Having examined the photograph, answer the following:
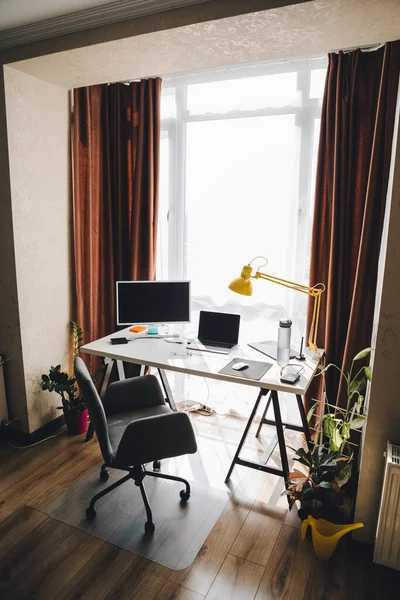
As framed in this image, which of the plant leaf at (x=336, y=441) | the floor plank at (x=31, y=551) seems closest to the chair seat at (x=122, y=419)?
the floor plank at (x=31, y=551)

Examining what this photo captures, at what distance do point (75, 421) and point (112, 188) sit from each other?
174cm

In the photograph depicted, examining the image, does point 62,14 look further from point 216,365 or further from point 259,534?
point 259,534

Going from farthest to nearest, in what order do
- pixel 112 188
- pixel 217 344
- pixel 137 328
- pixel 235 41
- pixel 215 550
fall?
pixel 112 188 → pixel 137 328 → pixel 217 344 → pixel 235 41 → pixel 215 550

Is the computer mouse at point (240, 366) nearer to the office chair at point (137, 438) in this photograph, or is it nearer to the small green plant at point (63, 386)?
the office chair at point (137, 438)

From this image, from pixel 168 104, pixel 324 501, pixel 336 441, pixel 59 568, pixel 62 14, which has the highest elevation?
pixel 62 14

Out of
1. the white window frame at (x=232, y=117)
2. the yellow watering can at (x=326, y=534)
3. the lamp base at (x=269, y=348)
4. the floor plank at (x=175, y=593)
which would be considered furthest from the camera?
the white window frame at (x=232, y=117)

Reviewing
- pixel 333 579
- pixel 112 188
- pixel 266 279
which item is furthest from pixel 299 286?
pixel 112 188

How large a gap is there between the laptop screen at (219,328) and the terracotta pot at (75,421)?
103 centimetres

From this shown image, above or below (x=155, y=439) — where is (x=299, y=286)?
above

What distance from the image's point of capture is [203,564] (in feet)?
6.23

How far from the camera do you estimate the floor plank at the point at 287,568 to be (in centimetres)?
176

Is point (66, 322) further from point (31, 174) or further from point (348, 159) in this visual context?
point (348, 159)

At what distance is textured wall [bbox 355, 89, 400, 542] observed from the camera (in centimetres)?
178

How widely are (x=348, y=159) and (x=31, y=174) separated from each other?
78.4 inches
